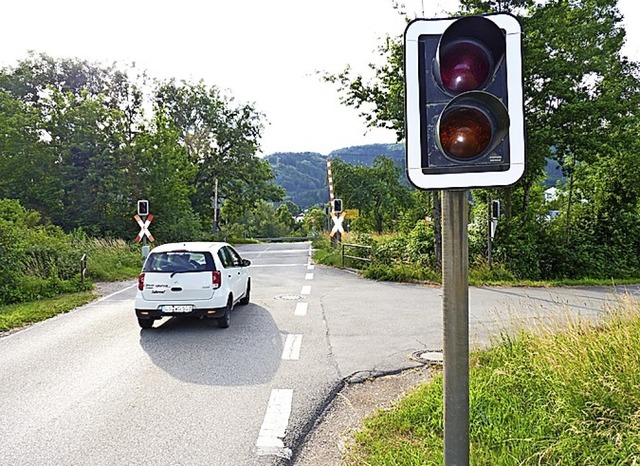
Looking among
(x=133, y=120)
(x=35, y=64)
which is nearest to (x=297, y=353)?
(x=133, y=120)

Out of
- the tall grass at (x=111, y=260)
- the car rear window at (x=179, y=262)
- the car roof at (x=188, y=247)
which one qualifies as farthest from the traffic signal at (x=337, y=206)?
the car rear window at (x=179, y=262)

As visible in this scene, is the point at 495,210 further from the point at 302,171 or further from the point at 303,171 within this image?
the point at 303,171

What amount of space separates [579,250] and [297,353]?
15927 millimetres

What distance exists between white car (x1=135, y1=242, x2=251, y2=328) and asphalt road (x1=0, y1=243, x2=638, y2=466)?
16.1 inches

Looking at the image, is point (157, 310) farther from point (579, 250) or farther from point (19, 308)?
point (579, 250)

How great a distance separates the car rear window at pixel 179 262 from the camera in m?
10.3

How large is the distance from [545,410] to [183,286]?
23.1ft

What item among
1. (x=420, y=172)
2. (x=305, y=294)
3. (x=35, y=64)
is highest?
(x=35, y=64)

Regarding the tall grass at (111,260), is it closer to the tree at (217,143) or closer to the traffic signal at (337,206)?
the traffic signal at (337,206)

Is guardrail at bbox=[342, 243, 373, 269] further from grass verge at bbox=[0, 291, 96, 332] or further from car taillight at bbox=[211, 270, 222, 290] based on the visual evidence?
car taillight at bbox=[211, 270, 222, 290]

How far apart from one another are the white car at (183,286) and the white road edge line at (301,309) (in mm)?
2043

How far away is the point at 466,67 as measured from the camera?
261 cm

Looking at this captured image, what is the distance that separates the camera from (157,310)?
33.4 feet

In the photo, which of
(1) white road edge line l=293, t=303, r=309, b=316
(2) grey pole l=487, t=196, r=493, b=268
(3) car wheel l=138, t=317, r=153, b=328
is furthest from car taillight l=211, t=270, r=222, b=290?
(2) grey pole l=487, t=196, r=493, b=268
